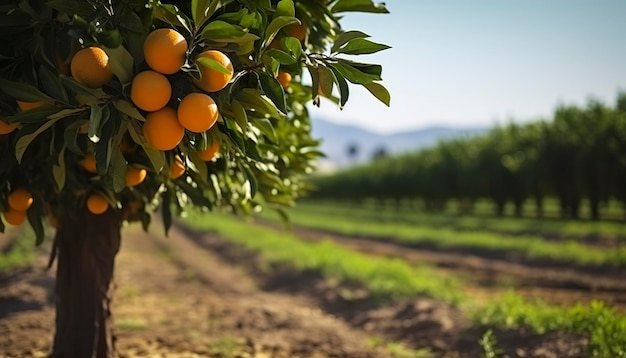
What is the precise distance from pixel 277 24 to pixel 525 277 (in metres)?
10.6

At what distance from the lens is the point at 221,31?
75.7 inches

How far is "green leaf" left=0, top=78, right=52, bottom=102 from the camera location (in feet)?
6.59

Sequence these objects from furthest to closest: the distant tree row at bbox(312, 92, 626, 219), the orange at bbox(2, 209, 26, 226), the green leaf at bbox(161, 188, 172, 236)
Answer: the distant tree row at bbox(312, 92, 626, 219)
the green leaf at bbox(161, 188, 172, 236)
the orange at bbox(2, 209, 26, 226)

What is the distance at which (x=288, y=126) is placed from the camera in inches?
137

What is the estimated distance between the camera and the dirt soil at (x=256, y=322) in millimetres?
4805

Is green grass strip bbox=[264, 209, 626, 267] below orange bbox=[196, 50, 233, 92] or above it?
below

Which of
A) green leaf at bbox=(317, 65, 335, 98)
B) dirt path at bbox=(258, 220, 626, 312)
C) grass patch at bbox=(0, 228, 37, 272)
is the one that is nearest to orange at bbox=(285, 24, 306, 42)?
green leaf at bbox=(317, 65, 335, 98)

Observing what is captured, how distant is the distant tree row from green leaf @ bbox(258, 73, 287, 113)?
26.0 m

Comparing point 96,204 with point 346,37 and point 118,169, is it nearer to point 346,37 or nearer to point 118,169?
point 118,169

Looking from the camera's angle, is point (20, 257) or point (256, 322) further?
point (20, 257)

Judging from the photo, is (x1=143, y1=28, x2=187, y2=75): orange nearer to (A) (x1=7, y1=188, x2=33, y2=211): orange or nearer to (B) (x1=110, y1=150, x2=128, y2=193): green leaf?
(B) (x1=110, y1=150, x2=128, y2=193): green leaf

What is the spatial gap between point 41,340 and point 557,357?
4049mm

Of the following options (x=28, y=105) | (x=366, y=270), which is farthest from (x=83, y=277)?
(x=366, y=270)

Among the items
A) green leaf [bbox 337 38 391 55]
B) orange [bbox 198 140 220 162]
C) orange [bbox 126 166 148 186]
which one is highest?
green leaf [bbox 337 38 391 55]
